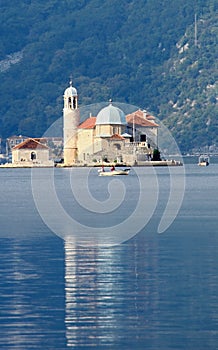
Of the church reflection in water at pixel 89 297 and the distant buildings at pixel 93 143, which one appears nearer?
the church reflection in water at pixel 89 297

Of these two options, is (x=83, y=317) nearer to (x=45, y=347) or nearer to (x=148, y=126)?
(x=45, y=347)

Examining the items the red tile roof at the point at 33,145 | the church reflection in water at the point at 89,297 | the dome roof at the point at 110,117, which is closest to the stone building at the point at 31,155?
the red tile roof at the point at 33,145

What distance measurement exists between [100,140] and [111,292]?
104 meters

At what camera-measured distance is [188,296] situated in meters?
20.8

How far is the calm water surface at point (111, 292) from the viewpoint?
17.9 meters

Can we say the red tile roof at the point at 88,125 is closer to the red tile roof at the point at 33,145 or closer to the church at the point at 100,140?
the church at the point at 100,140

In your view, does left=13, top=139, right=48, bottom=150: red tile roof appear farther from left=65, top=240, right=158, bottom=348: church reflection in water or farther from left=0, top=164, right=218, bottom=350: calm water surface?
left=65, top=240, right=158, bottom=348: church reflection in water

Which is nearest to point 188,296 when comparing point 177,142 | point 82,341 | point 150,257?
point 82,341

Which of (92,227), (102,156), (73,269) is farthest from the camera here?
(102,156)

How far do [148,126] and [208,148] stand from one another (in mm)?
59067

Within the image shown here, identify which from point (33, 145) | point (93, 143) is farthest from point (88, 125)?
point (33, 145)

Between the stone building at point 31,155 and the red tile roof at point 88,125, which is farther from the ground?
the red tile roof at point 88,125

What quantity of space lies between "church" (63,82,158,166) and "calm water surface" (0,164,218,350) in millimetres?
91453

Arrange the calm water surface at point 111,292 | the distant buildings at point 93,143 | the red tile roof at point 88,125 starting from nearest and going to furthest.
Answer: the calm water surface at point 111,292 → the distant buildings at point 93,143 → the red tile roof at point 88,125
